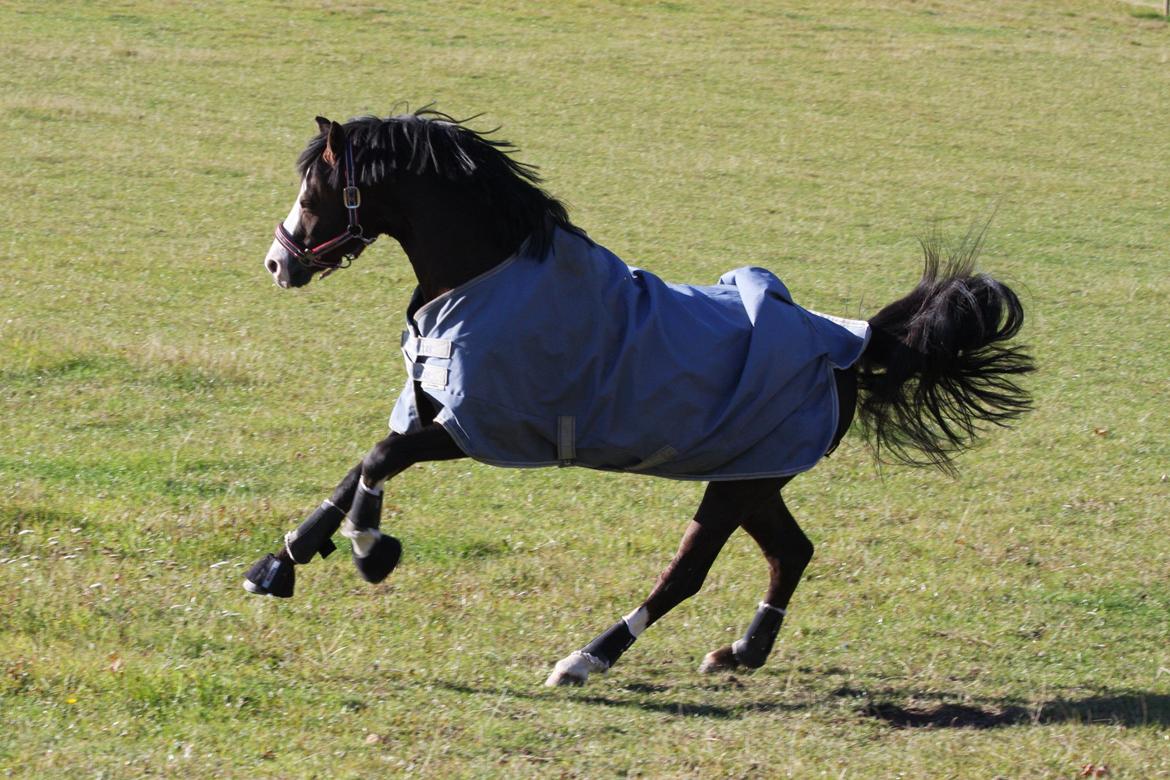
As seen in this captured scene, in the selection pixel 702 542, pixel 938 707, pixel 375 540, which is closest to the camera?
pixel 375 540

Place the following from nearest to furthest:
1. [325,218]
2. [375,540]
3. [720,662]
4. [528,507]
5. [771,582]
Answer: [375,540], [325,218], [720,662], [771,582], [528,507]

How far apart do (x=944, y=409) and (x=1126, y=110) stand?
755 inches

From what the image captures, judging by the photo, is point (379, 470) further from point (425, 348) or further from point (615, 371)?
point (615, 371)

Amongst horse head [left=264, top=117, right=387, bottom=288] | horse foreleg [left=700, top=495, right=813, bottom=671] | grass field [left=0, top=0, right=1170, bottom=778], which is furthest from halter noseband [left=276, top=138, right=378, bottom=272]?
horse foreleg [left=700, top=495, right=813, bottom=671]

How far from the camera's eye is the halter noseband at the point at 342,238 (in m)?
5.31

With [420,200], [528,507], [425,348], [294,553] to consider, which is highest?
[420,200]

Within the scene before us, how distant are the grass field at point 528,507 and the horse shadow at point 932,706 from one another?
0.02 m

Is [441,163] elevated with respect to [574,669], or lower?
elevated

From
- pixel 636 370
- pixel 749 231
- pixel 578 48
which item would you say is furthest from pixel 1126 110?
pixel 636 370

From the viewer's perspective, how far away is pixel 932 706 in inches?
217

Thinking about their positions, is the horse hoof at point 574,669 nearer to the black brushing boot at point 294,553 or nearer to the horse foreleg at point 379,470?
the horse foreleg at point 379,470

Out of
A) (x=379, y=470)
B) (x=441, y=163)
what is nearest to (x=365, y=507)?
(x=379, y=470)

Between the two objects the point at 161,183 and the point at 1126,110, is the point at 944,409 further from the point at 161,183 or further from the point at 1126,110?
the point at 1126,110

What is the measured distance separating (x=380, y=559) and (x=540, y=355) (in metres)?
0.96
